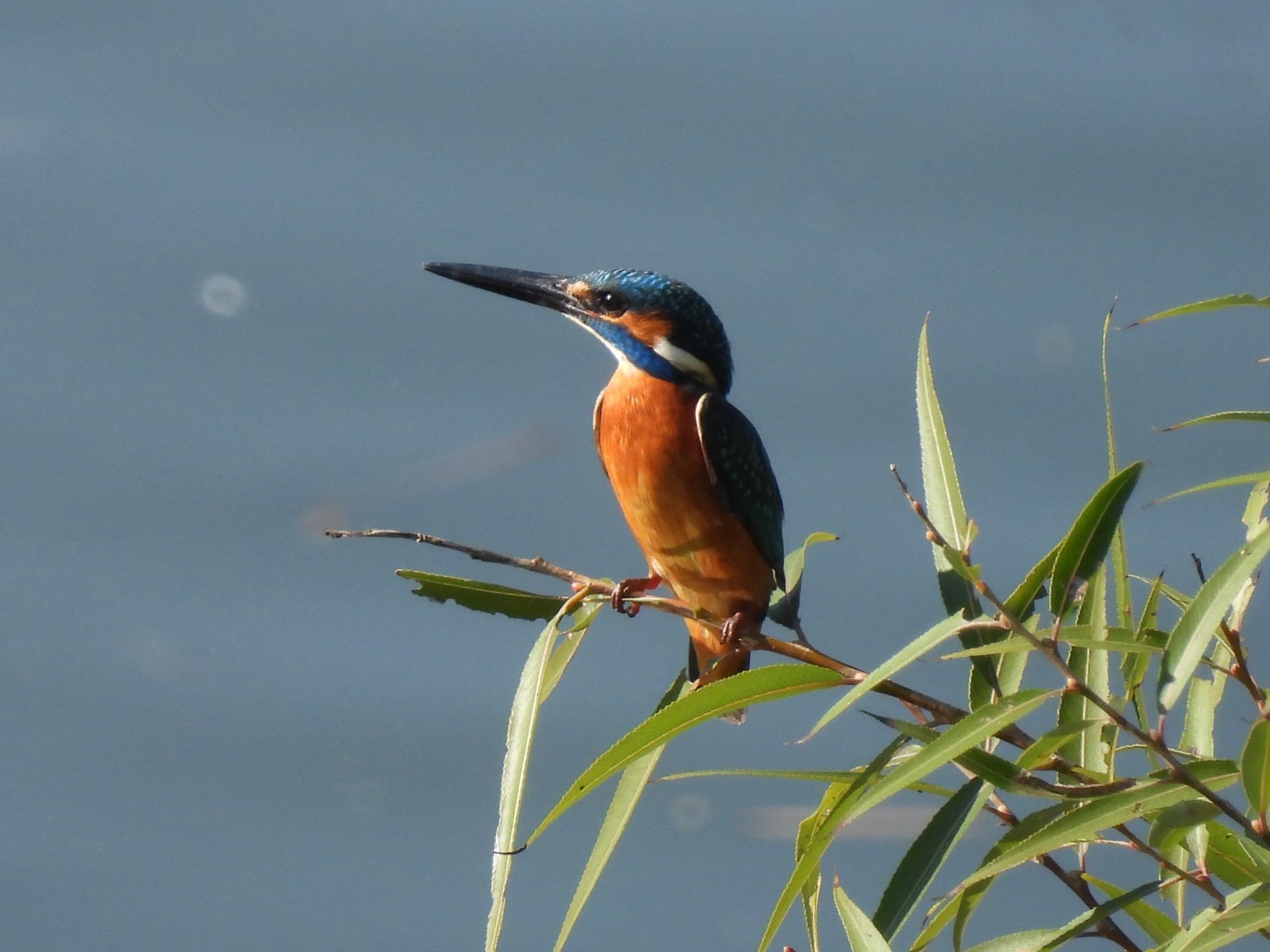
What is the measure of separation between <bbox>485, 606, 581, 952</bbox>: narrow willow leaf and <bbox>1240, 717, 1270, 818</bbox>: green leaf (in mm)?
504

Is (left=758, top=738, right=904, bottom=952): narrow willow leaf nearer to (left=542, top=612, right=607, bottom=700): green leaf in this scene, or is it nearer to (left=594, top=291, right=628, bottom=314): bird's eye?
(left=542, top=612, right=607, bottom=700): green leaf

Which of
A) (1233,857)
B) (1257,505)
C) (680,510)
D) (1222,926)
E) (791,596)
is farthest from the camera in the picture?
(680,510)

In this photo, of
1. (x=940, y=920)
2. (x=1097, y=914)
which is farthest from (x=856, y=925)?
(x=1097, y=914)

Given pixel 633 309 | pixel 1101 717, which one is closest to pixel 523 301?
pixel 633 309

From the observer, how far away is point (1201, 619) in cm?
97

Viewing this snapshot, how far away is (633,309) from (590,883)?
1.07 m

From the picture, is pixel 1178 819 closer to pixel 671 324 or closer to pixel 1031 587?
pixel 1031 587

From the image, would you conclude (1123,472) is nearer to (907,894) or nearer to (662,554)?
(907,894)

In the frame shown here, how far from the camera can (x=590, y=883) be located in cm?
111

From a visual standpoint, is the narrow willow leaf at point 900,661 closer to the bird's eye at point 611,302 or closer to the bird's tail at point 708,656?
the bird's tail at point 708,656

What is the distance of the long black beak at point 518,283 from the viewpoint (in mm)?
1917

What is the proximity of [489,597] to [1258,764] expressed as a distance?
0.65 metres

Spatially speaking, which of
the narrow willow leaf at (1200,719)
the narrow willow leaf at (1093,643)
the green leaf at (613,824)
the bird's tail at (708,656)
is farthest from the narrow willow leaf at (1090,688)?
the bird's tail at (708,656)

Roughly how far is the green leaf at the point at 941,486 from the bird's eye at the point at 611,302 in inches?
33.2
